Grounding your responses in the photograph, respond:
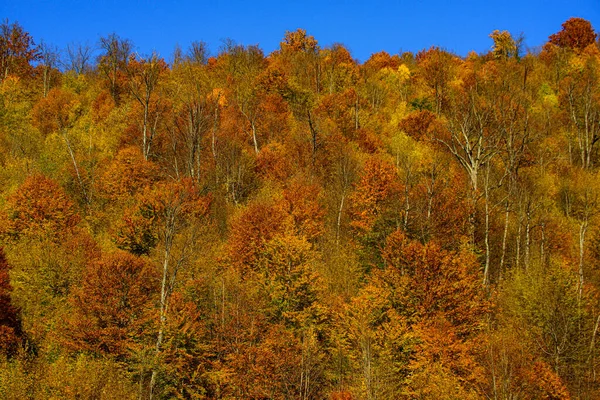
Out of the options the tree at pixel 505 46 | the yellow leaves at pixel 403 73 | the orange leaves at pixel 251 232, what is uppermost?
the tree at pixel 505 46

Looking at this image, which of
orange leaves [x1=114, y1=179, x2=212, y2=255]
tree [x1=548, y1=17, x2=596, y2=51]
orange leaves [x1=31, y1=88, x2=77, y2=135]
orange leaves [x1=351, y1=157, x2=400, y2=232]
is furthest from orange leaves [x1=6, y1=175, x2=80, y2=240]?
tree [x1=548, y1=17, x2=596, y2=51]

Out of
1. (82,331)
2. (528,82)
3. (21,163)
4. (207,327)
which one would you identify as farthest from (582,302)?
(528,82)

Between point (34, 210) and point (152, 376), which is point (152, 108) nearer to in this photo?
point (34, 210)

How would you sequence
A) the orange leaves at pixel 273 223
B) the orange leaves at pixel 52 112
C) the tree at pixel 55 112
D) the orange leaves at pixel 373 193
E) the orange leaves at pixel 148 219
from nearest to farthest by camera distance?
the orange leaves at pixel 273 223 → the orange leaves at pixel 148 219 → the orange leaves at pixel 373 193 → the tree at pixel 55 112 → the orange leaves at pixel 52 112

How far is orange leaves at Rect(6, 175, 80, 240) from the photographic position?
140 ft

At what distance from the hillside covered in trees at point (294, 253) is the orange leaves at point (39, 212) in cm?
18

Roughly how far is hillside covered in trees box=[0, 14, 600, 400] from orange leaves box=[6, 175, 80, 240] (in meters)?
0.18

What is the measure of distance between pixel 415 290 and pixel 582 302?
10.6 meters

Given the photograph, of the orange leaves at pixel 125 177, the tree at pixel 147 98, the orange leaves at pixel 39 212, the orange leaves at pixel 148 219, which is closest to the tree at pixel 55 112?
the tree at pixel 147 98

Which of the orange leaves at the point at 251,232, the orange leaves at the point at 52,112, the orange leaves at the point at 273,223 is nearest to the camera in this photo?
the orange leaves at the point at 251,232

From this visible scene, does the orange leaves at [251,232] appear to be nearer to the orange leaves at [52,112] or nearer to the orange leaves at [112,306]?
the orange leaves at [112,306]

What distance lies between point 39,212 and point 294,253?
22378mm

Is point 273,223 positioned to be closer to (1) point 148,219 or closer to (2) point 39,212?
(1) point 148,219

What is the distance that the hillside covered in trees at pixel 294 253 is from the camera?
107ft
